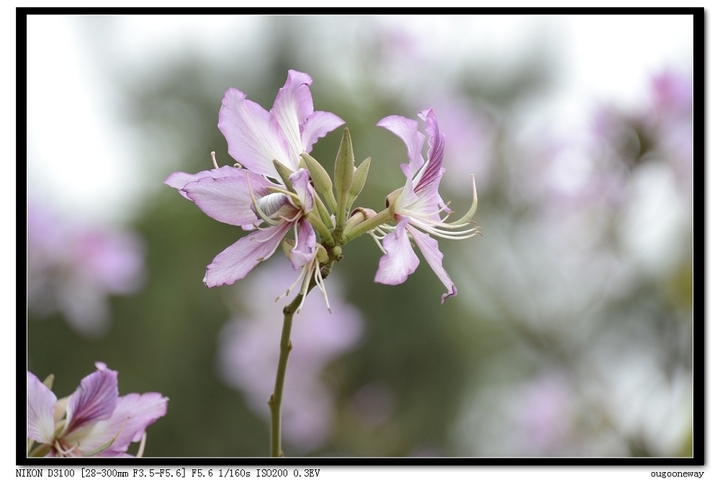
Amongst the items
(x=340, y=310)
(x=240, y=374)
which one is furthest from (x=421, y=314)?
(x=240, y=374)

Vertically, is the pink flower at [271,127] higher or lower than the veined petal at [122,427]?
higher

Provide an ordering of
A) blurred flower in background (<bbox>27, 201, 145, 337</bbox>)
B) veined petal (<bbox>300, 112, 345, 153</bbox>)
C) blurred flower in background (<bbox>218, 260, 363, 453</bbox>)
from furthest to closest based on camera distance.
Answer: blurred flower in background (<bbox>218, 260, 363, 453</bbox>) < blurred flower in background (<bbox>27, 201, 145, 337</bbox>) < veined petal (<bbox>300, 112, 345, 153</bbox>)

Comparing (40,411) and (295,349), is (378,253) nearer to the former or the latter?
(295,349)

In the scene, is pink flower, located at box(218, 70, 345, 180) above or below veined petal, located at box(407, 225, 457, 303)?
above

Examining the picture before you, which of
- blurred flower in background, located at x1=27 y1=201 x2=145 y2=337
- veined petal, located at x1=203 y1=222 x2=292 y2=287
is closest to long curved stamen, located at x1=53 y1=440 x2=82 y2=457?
veined petal, located at x1=203 y1=222 x2=292 y2=287

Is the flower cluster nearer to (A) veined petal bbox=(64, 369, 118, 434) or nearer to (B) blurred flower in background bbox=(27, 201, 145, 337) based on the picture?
(A) veined petal bbox=(64, 369, 118, 434)

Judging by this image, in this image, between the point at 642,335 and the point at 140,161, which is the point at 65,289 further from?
the point at 642,335

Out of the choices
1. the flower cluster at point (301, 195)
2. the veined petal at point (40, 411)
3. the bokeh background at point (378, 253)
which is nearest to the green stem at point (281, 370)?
the flower cluster at point (301, 195)

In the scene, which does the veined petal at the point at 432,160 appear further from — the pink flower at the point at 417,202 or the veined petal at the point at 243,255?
the veined petal at the point at 243,255
